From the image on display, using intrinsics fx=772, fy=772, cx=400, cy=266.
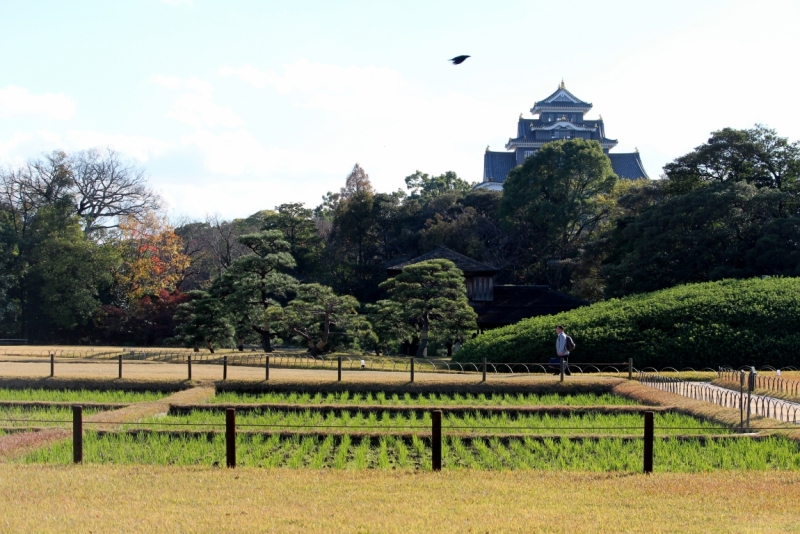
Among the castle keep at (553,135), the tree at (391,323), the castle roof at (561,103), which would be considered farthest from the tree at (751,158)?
the castle roof at (561,103)

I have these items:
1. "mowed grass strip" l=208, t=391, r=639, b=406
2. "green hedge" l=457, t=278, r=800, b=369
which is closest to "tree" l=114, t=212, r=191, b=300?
"green hedge" l=457, t=278, r=800, b=369

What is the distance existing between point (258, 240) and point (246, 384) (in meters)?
13.5

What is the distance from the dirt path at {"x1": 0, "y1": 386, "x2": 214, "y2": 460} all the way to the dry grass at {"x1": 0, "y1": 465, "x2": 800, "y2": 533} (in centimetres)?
120

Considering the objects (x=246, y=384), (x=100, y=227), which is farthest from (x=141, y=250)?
(x=246, y=384)

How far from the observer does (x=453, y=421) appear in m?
13.0

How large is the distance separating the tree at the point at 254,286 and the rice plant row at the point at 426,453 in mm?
17380

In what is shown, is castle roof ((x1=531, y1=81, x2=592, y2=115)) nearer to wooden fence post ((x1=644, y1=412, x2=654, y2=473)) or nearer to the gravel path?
the gravel path

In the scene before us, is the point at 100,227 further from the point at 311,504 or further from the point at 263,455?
the point at 311,504

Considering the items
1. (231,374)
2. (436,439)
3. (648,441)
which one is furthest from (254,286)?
(648,441)

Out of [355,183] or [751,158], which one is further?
[355,183]

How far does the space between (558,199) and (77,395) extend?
31.1 m

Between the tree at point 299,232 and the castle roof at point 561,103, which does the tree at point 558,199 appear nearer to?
the tree at point 299,232

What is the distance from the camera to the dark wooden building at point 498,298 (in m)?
33.6

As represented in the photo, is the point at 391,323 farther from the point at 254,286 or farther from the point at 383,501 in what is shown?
the point at 383,501
